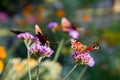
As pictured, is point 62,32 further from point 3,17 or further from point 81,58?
point 3,17

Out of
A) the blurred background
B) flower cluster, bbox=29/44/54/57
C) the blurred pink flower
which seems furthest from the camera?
the blurred pink flower

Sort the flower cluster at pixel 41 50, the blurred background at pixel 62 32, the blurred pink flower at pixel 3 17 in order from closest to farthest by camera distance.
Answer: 1. the flower cluster at pixel 41 50
2. the blurred background at pixel 62 32
3. the blurred pink flower at pixel 3 17

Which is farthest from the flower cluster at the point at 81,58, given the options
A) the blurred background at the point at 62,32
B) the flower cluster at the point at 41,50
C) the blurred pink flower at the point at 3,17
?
the blurred pink flower at the point at 3,17

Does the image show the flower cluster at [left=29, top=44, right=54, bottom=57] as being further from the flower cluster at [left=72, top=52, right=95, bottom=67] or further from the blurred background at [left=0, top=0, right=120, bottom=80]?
the blurred background at [left=0, top=0, right=120, bottom=80]

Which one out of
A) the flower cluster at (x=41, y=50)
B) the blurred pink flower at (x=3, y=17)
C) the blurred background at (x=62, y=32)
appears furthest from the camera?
the blurred pink flower at (x=3, y=17)

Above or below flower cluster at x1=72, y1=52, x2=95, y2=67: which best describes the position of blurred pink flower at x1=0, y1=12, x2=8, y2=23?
below

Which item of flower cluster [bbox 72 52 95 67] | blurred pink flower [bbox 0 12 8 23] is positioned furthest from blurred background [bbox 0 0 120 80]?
flower cluster [bbox 72 52 95 67]

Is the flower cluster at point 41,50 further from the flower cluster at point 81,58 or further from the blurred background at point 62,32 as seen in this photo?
the blurred background at point 62,32

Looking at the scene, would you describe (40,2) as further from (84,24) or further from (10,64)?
(10,64)

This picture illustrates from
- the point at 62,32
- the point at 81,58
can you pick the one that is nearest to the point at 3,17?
the point at 62,32
